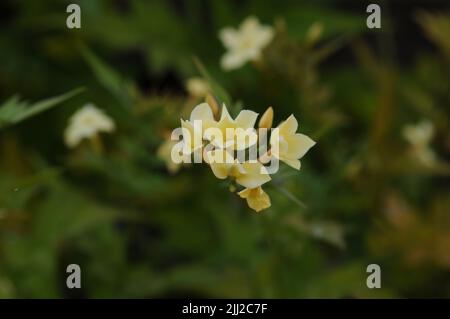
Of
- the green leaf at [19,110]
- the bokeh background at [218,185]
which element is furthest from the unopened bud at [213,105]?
the green leaf at [19,110]

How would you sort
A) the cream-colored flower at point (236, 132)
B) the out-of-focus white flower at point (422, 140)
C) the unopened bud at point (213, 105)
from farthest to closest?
the out-of-focus white flower at point (422, 140) → the unopened bud at point (213, 105) → the cream-colored flower at point (236, 132)

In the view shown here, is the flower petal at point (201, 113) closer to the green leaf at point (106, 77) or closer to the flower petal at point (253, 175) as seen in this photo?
the flower petal at point (253, 175)

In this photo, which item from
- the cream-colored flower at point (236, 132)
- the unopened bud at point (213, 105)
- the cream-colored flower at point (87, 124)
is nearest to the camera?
the cream-colored flower at point (236, 132)

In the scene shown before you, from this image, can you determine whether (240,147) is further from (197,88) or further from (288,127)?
(197,88)

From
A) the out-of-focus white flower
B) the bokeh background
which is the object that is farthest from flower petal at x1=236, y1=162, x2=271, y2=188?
the out-of-focus white flower
